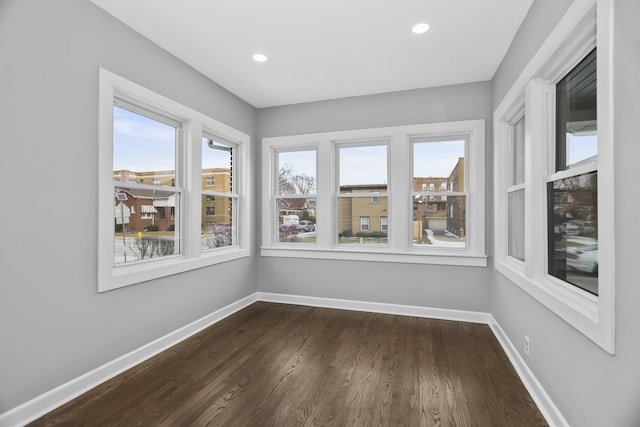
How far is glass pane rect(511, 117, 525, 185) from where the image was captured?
2.72m

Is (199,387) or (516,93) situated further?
(516,93)

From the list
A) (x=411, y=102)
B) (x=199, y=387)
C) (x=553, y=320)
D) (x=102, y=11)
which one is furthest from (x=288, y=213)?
(x=553, y=320)

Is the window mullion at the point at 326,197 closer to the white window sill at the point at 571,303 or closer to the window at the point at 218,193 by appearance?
the window at the point at 218,193

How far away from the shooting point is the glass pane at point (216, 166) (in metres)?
3.57

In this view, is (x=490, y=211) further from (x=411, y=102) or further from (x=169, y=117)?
(x=169, y=117)

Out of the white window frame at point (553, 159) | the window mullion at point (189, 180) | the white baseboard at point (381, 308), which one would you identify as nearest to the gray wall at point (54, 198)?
the window mullion at point (189, 180)

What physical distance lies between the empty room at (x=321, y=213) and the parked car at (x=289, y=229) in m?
0.03

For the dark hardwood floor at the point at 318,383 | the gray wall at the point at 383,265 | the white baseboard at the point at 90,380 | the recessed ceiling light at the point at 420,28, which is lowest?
the dark hardwood floor at the point at 318,383

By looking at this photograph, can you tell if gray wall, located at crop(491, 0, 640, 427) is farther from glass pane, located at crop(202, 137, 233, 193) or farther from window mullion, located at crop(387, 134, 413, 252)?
glass pane, located at crop(202, 137, 233, 193)

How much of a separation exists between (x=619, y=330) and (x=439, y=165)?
107 inches

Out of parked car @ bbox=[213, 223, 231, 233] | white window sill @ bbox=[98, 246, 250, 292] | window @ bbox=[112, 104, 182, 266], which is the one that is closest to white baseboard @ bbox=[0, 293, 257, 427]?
white window sill @ bbox=[98, 246, 250, 292]

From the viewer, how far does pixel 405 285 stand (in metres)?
3.72

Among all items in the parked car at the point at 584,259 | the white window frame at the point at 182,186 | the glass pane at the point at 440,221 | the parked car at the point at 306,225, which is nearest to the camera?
the parked car at the point at 584,259

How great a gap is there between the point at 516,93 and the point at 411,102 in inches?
52.8
